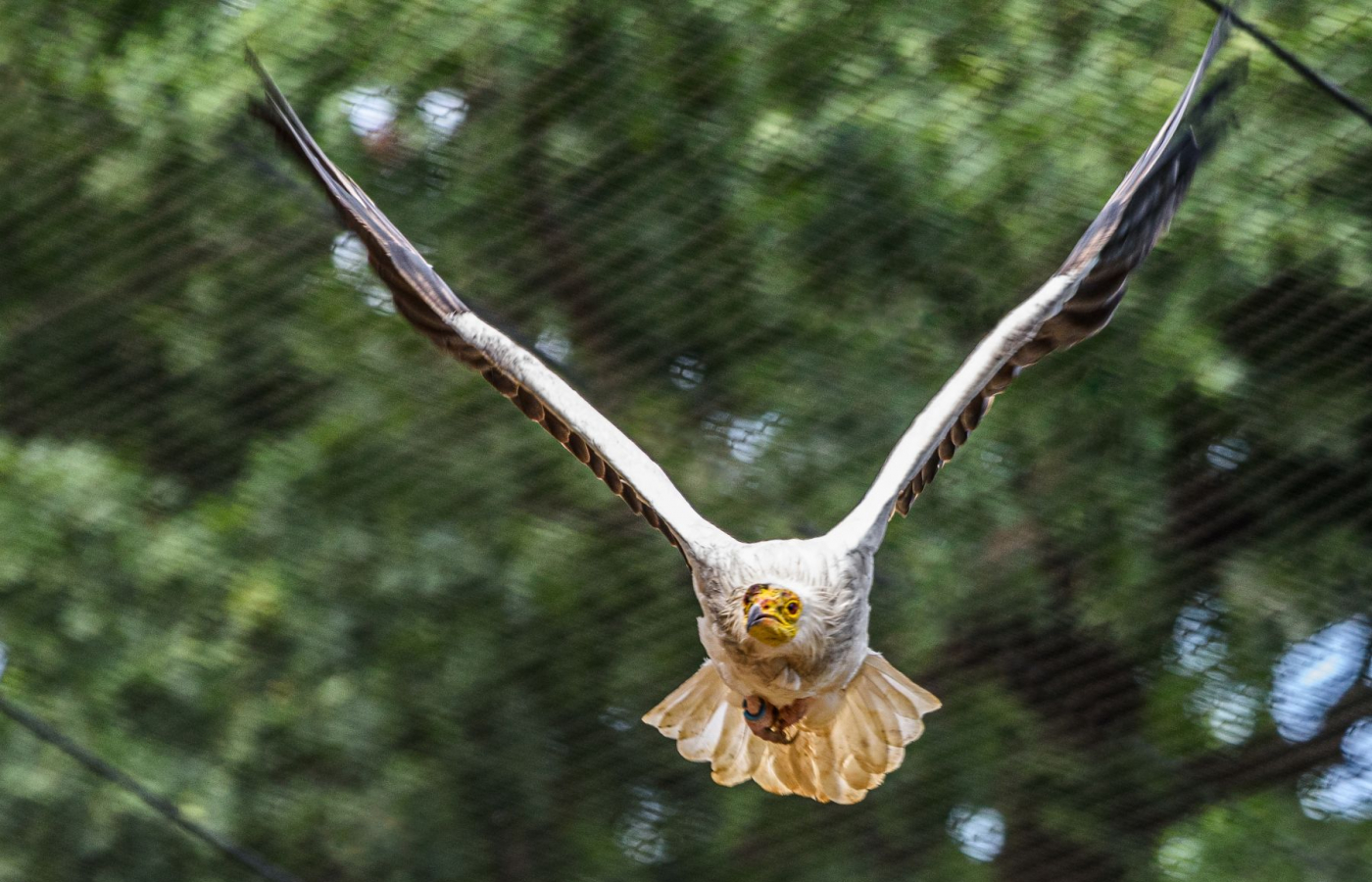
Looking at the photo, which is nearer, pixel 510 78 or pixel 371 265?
pixel 371 265

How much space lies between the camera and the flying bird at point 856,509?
230 centimetres

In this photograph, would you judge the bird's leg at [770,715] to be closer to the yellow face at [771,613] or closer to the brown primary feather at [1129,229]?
the yellow face at [771,613]

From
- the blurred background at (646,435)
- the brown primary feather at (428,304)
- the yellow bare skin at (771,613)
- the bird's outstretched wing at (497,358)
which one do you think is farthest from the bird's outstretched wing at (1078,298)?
the blurred background at (646,435)

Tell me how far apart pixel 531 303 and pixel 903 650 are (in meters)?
1.16

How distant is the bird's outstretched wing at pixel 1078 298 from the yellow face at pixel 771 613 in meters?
0.18

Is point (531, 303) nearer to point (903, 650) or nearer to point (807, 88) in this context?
point (807, 88)

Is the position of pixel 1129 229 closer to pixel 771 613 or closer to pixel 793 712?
pixel 771 613

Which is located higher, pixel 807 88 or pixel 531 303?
pixel 807 88

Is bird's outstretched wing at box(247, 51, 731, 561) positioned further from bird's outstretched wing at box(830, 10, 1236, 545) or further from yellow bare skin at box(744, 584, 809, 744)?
bird's outstretched wing at box(830, 10, 1236, 545)

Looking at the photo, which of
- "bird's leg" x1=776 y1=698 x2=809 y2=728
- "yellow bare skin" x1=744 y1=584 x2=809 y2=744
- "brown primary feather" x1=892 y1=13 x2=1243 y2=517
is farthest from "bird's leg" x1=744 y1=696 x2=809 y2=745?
"brown primary feather" x1=892 y1=13 x2=1243 y2=517

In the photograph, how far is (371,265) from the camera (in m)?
2.58

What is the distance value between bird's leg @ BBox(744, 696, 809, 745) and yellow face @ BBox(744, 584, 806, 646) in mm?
277

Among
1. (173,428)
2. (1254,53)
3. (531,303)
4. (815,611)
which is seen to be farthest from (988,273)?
(173,428)

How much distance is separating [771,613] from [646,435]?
1212 mm
